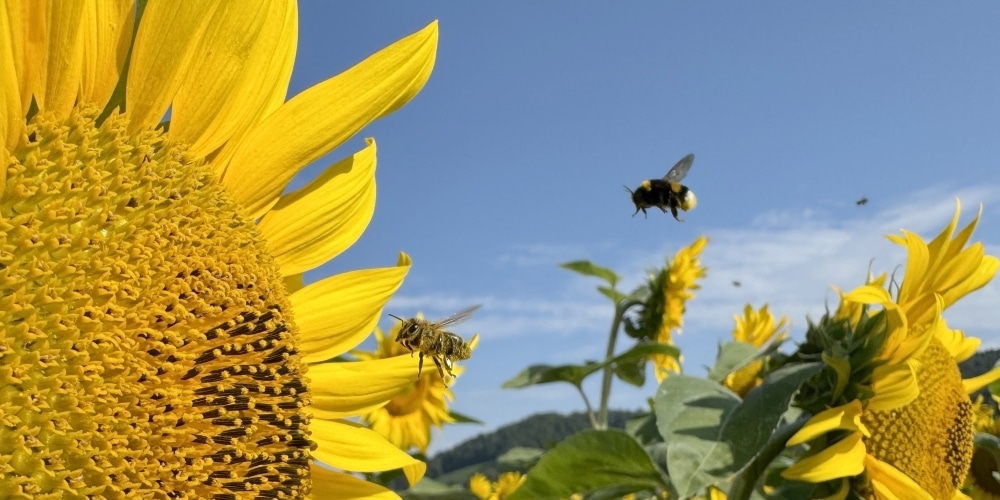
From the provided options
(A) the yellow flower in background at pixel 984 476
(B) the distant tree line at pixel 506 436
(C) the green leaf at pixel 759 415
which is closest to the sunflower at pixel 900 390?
(C) the green leaf at pixel 759 415

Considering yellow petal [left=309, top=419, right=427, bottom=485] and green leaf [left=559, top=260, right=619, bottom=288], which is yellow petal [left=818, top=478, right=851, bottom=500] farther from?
green leaf [left=559, top=260, right=619, bottom=288]

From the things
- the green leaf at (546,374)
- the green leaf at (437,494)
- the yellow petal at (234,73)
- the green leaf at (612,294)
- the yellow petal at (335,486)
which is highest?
the green leaf at (612,294)

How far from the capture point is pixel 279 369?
5.69ft

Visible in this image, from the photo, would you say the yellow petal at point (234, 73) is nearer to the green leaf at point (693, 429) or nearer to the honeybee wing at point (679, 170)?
the green leaf at point (693, 429)

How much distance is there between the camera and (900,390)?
9.75 ft

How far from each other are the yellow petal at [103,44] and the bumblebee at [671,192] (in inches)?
168

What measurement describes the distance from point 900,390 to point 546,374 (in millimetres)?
2489

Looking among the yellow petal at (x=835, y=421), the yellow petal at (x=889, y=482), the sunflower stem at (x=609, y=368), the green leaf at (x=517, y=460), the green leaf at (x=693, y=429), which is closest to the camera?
the green leaf at (x=693, y=429)

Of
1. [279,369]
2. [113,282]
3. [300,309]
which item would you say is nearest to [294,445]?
[279,369]

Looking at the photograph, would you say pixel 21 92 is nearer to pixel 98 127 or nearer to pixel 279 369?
pixel 98 127

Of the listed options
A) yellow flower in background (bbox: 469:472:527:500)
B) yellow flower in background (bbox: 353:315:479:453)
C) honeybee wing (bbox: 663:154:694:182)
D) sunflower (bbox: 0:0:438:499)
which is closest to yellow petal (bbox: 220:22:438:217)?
sunflower (bbox: 0:0:438:499)

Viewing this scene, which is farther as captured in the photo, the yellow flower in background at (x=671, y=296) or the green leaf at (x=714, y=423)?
the yellow flower in background at (x=671, y=296)

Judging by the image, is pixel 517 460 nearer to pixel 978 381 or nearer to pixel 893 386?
pixel 978 381

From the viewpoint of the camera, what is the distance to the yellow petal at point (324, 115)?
5.77 feet
